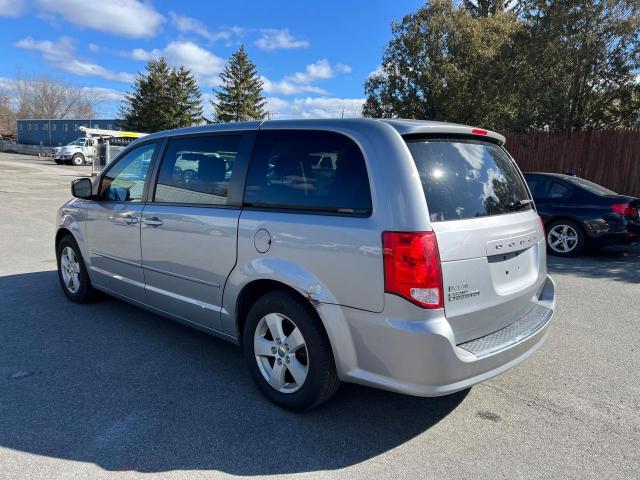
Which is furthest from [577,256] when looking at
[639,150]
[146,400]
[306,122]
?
[146,400]

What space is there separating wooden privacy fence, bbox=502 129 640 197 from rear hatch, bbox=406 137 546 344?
12.1 metres

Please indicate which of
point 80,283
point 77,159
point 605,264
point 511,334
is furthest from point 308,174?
point 77,159

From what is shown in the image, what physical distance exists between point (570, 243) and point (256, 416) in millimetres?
7491

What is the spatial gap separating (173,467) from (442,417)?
167cm

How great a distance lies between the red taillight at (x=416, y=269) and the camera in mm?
2658

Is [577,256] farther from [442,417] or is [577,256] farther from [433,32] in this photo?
[433,32]

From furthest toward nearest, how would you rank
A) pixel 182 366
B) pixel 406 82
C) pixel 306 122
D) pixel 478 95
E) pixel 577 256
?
pixel 406 82, pixel 478 95, pixel 577 256, pixel 182 366, pixel 306 122

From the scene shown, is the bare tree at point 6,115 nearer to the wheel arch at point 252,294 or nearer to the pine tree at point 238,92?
the pine tree at point 238,92

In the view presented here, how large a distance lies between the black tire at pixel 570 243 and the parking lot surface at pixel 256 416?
4.14 metres

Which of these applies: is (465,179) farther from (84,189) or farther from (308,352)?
(84,189)

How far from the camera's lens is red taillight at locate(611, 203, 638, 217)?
841 centimetres

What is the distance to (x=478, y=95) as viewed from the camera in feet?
63.8

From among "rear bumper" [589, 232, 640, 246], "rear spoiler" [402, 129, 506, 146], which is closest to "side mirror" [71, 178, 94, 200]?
"rear spoiler" [402, 129, 506, 146]

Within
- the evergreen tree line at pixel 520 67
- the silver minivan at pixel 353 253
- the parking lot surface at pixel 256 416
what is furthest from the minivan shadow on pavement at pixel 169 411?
the evergreen tree line at pixel 520 67
